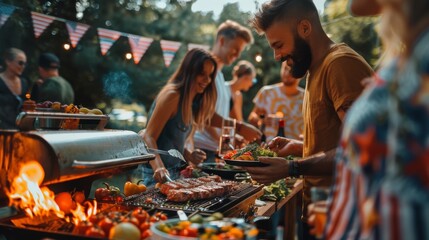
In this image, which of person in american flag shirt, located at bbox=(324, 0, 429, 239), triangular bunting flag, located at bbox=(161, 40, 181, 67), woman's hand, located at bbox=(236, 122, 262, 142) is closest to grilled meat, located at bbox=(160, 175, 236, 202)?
person in american flag shirt, located at bbox=(324, 0, 429, 239)

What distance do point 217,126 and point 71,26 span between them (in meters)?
2.73

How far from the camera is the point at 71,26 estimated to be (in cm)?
716

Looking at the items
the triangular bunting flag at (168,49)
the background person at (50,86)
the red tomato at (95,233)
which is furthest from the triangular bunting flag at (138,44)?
the red tomato at (95,233)

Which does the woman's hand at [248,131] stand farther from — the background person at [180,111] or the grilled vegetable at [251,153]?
the grilled vegetable at [251,153]

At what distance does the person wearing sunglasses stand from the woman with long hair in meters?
2.90

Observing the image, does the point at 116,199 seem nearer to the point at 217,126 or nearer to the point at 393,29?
the point at 393,29

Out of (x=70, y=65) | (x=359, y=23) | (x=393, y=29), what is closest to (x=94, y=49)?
(x=70, y=65)

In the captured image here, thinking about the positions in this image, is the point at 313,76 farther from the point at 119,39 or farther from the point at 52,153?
the point at 119,39

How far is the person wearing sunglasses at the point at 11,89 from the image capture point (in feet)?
22.3

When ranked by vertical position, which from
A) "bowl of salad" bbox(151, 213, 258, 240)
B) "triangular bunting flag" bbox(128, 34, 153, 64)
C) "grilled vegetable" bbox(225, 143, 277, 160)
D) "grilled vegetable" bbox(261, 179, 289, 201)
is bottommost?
"grilled vegetable" bbox(261, 179, 289, 201)

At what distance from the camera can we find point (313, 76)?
345 centimetres

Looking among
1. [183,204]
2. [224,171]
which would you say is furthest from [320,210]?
[224,171]

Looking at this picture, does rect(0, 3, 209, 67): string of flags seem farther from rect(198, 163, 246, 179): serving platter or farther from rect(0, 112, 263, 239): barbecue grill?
rect(0, 112, 263, 239): barbecue grill

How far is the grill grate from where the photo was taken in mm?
2866
